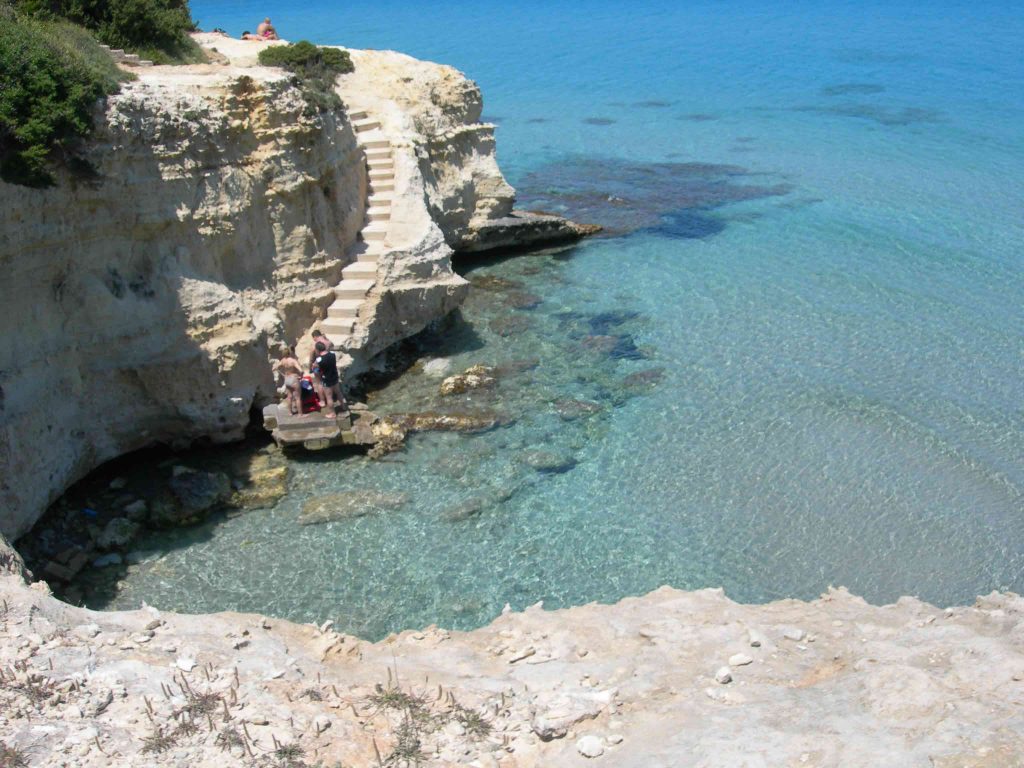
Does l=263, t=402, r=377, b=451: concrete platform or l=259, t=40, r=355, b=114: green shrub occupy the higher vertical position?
l=259, t=40, r=355, b=114: green shrub

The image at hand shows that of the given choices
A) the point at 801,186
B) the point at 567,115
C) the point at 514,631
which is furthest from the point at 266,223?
the point at 567,115

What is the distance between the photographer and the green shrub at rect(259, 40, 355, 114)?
22158 mm

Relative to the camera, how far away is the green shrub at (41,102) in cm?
1656

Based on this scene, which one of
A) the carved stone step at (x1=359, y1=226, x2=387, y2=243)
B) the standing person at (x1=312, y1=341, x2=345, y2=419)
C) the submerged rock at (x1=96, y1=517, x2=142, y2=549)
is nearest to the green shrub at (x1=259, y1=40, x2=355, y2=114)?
the carved stone step at (x1=359, y1=226, x2=387, y2=243)

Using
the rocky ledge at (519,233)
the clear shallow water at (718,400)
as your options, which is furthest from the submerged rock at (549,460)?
the rocky ledge at (519,233)

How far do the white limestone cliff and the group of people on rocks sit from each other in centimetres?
70

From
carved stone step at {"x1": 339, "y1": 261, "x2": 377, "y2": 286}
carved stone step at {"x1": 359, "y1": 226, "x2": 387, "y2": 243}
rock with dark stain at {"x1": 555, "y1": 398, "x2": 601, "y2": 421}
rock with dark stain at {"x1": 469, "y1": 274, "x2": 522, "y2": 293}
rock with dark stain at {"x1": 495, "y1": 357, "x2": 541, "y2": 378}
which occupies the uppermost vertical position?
carved stone step at {"x1": 359, "y1": 226, "x2": 387, "y2": 243}

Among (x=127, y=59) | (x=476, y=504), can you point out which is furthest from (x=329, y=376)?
(x=127, y=59)

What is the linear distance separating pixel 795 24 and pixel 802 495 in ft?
223

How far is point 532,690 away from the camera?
1083 centimetres

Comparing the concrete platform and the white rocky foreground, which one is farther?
the concrete platform

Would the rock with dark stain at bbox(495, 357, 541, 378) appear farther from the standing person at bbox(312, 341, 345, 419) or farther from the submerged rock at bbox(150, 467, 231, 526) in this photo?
the submerged rock at bbox(150, 467, 231, 526)

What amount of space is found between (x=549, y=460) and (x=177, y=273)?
7825 mm

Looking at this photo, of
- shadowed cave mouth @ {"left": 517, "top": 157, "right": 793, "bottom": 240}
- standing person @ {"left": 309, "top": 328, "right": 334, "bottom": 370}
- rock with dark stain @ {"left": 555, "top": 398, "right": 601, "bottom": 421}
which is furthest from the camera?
shadowed cave mouth @ {"left": 517, "top": 157, "right": 793, "bottom": 240}
